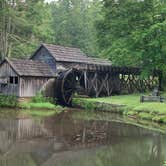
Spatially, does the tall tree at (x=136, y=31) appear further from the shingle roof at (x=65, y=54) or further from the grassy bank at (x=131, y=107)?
the grassy bank at (x=131, y=107)

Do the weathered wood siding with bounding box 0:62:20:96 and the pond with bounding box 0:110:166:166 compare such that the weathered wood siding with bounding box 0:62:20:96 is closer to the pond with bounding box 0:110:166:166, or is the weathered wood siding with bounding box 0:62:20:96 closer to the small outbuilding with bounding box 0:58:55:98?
the small outbuilding with bounding box 0:58:55:98

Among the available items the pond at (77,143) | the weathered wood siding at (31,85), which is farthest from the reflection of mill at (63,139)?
the weathered wood siding at (31,85)

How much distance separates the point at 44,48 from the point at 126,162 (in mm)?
23710

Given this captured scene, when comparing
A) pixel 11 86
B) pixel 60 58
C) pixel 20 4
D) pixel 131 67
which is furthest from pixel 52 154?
pixel 20 4

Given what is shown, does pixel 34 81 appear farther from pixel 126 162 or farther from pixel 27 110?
pixel 126 162

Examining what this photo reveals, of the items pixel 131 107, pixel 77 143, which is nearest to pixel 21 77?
pixel 131 107

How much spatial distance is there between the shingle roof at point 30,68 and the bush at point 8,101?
7.66 feet

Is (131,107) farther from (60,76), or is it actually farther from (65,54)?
(65,54)

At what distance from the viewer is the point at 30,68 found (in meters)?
32.9

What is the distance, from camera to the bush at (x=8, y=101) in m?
31.7

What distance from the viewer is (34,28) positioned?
4219 centimetres

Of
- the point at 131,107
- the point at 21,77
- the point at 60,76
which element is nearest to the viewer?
the point at 131,107

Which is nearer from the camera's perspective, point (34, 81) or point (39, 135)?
point (39, 135)

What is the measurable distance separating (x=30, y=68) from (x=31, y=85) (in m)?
1.54
